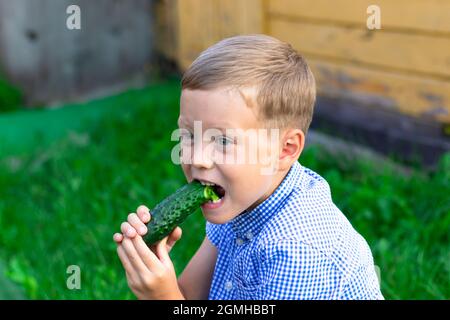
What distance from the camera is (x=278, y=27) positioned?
17.5 feet

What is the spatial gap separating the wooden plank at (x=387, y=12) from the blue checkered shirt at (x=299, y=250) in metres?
2.24

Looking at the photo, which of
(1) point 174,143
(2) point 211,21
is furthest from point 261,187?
(2) point 211,21

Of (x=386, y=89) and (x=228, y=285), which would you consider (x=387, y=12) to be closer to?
(x=386, y=89)

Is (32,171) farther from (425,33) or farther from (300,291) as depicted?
(300,291)

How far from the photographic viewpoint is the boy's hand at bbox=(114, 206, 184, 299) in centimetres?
218

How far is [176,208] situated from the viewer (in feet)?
7.20

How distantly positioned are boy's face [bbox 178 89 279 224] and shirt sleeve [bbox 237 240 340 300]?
0.52ft

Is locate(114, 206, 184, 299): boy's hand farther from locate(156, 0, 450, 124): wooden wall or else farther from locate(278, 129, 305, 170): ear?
locate(156, 0, 450, 124): wooden wall

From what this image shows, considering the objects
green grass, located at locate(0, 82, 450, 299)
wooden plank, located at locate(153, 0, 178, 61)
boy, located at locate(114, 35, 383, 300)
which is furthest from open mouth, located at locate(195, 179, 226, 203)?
wooden plank, located at locate(153, 0, 178, 61)

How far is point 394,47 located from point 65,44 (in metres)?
3.38

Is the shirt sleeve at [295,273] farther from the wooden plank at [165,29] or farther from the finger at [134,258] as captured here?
the wooden plank at [165,29]

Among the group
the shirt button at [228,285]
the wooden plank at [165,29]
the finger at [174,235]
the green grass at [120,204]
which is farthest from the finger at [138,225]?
the wooden plank at [165,29]

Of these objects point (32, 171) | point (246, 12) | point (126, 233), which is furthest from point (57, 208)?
point (126, 233)

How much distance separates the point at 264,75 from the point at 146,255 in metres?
0.57
